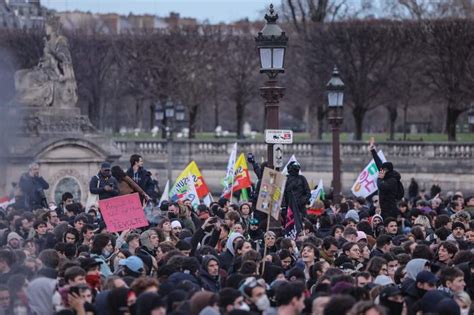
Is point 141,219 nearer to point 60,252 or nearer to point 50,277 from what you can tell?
point 60,252

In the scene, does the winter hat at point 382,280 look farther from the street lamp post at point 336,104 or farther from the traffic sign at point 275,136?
the street lamp post at point 336,104

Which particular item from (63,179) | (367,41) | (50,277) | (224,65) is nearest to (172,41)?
(224,65)

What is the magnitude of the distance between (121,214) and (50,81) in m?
20.9

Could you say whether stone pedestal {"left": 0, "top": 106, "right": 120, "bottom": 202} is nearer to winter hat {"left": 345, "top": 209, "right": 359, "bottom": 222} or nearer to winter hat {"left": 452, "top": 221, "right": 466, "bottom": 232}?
winter hat {"left": 345, "top": 209, "right": 359, "bottom": 222}

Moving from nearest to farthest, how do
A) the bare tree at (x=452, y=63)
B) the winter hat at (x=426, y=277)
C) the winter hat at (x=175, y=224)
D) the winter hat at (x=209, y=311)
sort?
1. the winter hat at (x=209, y=311)
2. the winter hat at (x=426, y=277)
3. the winter hat at (x=175, y=224)
4. the bare tree at (x=452, y=63)

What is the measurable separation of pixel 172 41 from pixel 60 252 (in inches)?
2268

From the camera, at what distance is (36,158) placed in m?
38.1

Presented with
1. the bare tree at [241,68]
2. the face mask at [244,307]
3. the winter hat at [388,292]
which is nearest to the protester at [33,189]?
the winter hat at [388,292]

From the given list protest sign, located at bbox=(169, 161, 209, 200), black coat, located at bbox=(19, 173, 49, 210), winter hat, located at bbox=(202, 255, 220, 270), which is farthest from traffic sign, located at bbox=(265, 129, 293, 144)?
black coat, located at bbox=(19, 173, 49, 210)

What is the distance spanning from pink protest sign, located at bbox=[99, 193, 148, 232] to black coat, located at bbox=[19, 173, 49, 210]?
677 cm

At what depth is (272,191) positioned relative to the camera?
1725 centimetres

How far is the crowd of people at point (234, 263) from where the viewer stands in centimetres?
1345

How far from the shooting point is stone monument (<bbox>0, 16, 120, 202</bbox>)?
38312mm

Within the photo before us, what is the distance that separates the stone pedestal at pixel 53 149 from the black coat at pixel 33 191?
1053 cm
